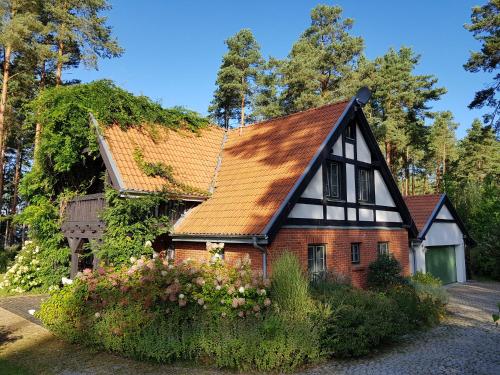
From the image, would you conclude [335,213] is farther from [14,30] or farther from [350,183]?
[14,30]

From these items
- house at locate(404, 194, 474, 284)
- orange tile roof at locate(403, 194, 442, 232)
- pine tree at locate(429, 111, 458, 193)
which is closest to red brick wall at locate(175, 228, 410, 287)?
house at locate(404, 194, 474, 284)

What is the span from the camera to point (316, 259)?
12352mm

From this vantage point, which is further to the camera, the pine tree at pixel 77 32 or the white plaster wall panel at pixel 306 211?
the pine tree at pixel 77 32

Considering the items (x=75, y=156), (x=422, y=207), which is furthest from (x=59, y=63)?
(x=422, y=207)

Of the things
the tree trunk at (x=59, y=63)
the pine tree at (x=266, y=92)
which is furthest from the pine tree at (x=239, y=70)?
the tree trunk at (x=59, y=63)

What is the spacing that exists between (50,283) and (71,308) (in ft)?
24.2

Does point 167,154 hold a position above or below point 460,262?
above

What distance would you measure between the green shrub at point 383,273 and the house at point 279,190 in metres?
0.35

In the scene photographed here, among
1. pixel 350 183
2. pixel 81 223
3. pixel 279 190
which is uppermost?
pixel 350 183

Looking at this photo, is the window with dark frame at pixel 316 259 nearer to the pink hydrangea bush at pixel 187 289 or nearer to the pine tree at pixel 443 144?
the pink hydrangea bush at pixel 187 289

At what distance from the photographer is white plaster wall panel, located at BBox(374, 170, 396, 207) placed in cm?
1542

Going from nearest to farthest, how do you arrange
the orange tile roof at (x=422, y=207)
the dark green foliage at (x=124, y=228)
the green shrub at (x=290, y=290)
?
the green shrub at (x=290, y=290), the dark green foliage at (x=124, y=228), the orange tile roof at (x=422, y=207)

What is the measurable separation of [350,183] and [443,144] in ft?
125

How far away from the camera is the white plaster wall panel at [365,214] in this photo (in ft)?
47.0
